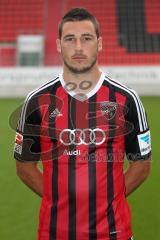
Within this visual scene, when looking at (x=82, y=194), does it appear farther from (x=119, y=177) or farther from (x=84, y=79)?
(x=84, y=79)

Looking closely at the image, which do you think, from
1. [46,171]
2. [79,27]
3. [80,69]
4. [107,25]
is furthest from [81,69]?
[107,25]

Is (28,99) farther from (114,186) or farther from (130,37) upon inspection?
(130,37)

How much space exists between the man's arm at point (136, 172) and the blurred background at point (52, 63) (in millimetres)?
1186

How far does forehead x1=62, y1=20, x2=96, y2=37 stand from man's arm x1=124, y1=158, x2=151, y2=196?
23.0 inches

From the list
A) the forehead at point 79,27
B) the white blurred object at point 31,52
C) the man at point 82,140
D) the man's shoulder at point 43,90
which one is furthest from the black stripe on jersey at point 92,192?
the white blurred object at point 31,52

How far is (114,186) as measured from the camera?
5.13 ft

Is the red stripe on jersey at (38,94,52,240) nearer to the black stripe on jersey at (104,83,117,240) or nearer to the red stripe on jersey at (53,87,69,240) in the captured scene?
the red stripe on jersey at (53,87,69,240)

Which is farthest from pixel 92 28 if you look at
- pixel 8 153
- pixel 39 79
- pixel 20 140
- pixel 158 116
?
pixel 39 79

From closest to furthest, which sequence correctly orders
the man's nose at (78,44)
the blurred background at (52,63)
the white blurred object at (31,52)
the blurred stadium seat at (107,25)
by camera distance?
the man's nose at (78,44) → the blurred background at (52,63) → the white blurred object at (31,52) → the blurred stadium seat at (107,25)

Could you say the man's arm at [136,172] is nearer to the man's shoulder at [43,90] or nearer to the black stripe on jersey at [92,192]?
the black stripe on jersey at [92,192]

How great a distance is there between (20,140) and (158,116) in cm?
460

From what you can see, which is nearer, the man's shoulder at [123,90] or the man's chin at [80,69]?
the man's chin at [80,69]

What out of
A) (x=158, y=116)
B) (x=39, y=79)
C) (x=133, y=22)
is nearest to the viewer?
(x=158, y=116)

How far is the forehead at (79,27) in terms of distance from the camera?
1504mm
